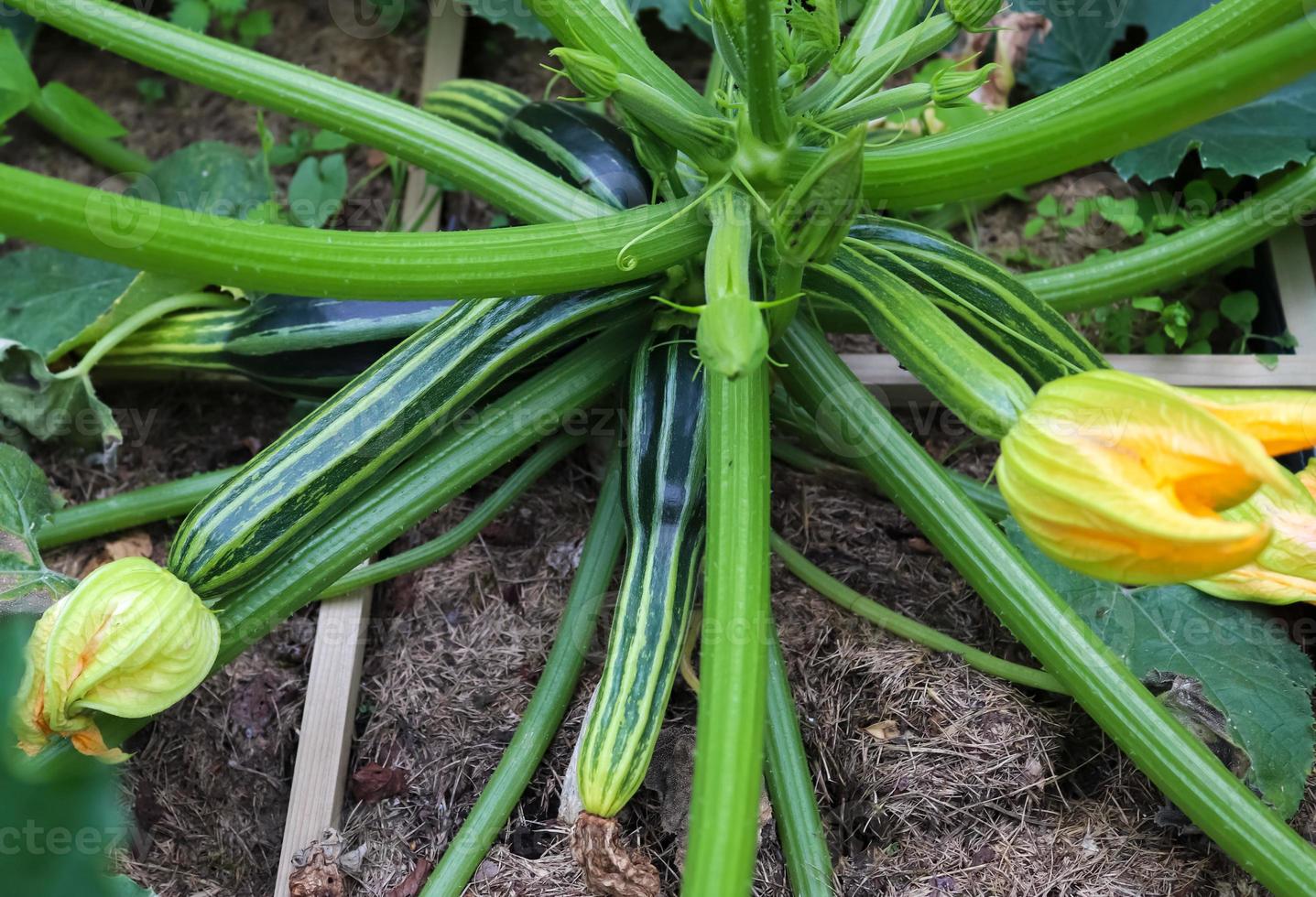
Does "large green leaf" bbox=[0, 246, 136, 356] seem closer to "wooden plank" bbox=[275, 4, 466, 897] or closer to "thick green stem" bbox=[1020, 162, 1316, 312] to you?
"wooden plank" bbox=[275, 4, 466, 897]

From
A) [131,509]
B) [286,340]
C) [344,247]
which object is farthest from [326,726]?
[344,247]

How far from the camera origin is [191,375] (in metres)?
2.18

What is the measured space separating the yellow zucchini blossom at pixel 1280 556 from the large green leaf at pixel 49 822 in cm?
139

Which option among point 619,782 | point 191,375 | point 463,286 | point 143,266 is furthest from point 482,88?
point 619,782

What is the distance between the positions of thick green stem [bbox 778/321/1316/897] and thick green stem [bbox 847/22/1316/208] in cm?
37

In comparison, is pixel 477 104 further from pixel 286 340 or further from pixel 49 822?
pixel 49 822

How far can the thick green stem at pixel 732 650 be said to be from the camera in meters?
1.11

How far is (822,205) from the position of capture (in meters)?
1.18

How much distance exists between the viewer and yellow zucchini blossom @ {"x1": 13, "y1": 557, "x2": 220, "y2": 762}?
133cm

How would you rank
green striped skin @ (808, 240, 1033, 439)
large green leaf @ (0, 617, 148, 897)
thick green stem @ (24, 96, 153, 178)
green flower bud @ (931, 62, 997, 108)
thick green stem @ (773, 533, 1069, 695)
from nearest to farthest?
large green leaf @ (0, 617, 148, 897) < green striped skin @ (808, 240, 1033, 439) < green flower bud @ (931, 62, 997, 108) < thick green stem @ (773, 533, 1069, 695) < thick green stem @ (24, 96, 153, 178)

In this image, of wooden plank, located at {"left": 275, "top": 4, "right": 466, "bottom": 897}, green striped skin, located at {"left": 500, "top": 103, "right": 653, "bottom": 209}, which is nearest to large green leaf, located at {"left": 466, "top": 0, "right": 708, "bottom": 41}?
green striped skin, located at {"left": 500, "top": 103, "right": 653, "bottom": 209}

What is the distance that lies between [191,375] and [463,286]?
110cm

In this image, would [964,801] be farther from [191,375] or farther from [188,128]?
[188,128]

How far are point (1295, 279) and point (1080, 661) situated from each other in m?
1.23
